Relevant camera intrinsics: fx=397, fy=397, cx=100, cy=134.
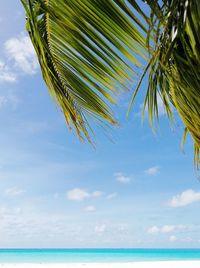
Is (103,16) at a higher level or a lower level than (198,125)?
higher

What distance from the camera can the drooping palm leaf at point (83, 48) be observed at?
110cm

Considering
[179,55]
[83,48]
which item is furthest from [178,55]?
[83,48]

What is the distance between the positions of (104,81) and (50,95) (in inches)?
12.0

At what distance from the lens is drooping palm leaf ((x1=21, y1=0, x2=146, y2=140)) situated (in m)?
1.10

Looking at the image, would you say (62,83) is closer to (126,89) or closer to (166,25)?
(126,89)

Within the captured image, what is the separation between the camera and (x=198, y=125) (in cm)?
133

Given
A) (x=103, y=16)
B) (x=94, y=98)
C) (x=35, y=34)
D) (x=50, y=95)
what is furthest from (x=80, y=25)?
(x=50, y=95)

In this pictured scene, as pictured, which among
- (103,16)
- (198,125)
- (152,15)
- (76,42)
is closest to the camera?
(152,15)

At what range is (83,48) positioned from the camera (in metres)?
1.21

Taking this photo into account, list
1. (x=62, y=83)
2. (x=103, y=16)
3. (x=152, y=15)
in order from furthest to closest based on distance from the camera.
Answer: (x=62, y=83), (x=103, y=16), (x=152, y=15)

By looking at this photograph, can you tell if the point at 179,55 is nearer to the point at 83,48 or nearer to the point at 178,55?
the point at 178,55

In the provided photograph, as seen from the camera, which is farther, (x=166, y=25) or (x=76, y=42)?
(x=76, y=42)

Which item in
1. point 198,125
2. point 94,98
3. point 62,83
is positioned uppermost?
point 62,83

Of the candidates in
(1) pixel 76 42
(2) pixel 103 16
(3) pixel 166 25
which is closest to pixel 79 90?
(1) pixel 76 42
